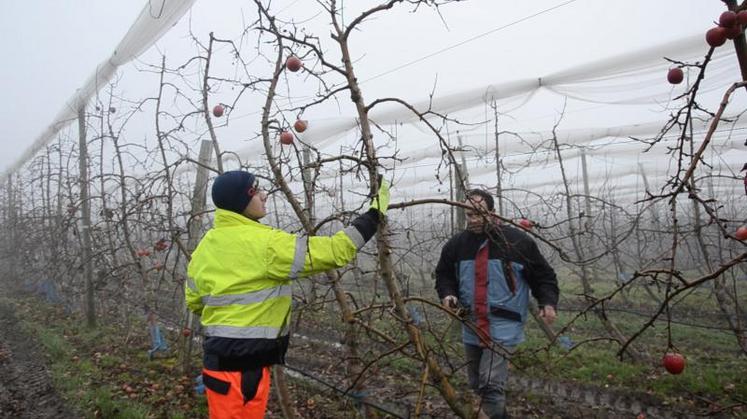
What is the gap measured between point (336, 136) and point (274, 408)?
6.15 m

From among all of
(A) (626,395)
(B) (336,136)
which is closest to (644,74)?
(A) (626,395)

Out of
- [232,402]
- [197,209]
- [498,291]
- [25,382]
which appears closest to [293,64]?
[232,402]

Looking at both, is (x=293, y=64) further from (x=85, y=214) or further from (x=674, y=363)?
(x=85, y=214)

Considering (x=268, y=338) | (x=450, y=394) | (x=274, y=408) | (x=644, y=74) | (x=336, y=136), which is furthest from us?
(x=336, y=136)

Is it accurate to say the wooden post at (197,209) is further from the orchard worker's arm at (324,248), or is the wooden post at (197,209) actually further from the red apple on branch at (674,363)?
the red apple on branch at (674,363)

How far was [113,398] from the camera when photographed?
4914 mm

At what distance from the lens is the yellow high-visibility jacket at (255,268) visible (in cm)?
218

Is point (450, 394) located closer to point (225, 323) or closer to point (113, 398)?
point (225, 323)

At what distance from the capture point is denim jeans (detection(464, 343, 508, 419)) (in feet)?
9.77

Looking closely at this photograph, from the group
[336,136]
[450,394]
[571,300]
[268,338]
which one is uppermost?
[336,136]

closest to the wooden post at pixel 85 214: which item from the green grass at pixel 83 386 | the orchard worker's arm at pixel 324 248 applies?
the green grass at pixel 83 386

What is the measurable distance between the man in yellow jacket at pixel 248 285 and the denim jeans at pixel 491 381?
131 centimetres

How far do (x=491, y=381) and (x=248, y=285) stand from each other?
5.53 ft

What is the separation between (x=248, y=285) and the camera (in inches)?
89.6
